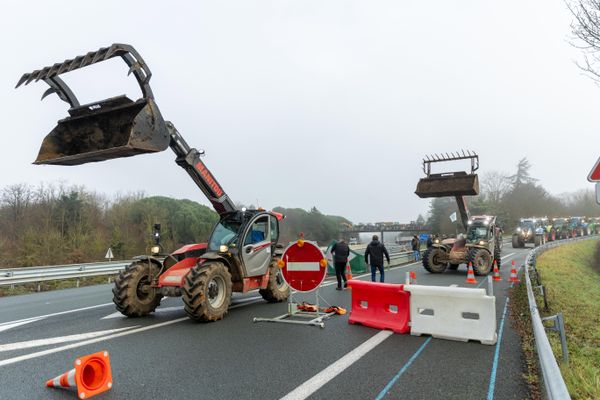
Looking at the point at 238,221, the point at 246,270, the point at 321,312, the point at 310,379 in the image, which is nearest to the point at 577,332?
the point at 321,312

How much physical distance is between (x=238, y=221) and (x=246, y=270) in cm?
134

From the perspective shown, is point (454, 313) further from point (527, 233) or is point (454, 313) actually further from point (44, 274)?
point (527, 233)

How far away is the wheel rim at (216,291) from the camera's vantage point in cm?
773

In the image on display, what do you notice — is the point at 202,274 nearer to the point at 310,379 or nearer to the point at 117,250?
the point at 310,379

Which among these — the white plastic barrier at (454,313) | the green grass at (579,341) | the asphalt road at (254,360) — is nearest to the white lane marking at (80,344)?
the asphalt road at (254,360)

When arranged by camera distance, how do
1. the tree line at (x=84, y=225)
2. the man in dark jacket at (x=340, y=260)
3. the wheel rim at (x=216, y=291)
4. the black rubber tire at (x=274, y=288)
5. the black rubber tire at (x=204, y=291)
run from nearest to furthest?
the black rubber tire at (x=204, y=291), the wheel rim at (x=216, y=291), the black rubber tire at (x=274, y=288), the man in dark jacket at (x=340, y=260), the tree line at (x=84, y=225)

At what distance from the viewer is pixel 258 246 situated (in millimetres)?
9070

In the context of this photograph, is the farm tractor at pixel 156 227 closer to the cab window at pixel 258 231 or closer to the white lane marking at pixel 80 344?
the cab window at pixel 258 231

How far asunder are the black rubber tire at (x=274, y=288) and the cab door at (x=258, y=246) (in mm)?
285

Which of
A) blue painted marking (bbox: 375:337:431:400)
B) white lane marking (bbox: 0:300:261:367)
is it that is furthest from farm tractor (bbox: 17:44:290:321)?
blue painted marking (bbox: 375:337:431:400)

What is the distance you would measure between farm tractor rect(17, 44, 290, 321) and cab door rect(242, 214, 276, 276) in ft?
0.07

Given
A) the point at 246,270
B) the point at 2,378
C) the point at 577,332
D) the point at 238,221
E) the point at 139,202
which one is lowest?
the point at 577,332

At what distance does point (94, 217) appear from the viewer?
35.0m

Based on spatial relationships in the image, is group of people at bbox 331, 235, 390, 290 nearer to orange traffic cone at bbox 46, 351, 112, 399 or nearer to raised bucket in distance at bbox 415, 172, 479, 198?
raised bucket in distance at bbox 415, 172, 479, 198
